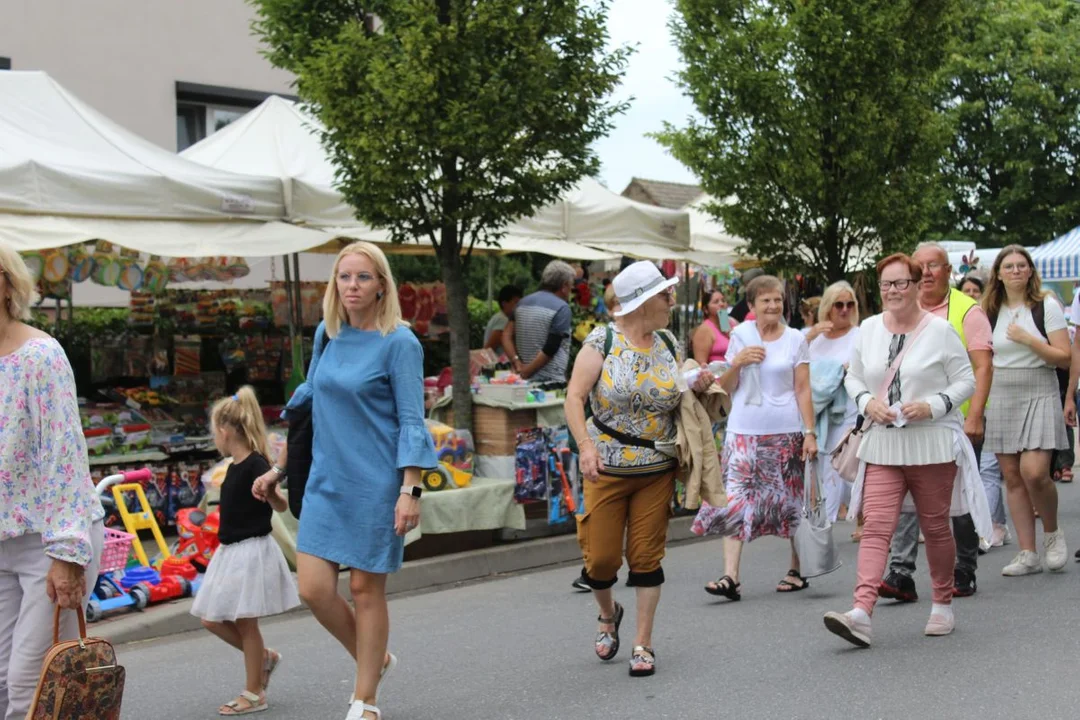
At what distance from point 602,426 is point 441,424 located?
4.40 metres

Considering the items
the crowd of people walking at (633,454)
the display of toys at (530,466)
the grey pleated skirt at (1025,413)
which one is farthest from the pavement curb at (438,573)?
the grey pleated skirt at (1025,413)

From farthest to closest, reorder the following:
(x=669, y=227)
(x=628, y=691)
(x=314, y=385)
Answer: (x=669, y=227) → (x=628, y=691) → (x=314, y=385)

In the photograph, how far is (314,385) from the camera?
518 centimetres

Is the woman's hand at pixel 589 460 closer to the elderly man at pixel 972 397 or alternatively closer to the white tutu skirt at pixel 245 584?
the white tutu skirt at pixel 245 584

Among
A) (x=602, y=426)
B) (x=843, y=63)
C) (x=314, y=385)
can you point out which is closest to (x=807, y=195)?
(x=843, y=63)

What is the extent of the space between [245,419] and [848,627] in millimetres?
2900

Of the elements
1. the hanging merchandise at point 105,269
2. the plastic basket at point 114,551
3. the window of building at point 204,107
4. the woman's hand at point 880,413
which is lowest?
the plastic basket at point 114,551

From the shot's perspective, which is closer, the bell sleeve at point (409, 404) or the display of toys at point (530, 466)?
the bell sleeve at point (409, 404)

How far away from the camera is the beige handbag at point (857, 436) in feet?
20.9

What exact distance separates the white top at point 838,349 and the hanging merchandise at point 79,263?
5.64 m

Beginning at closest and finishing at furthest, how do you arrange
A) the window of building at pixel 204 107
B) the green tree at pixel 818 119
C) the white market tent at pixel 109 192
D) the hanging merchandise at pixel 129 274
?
the white market tent at pixel 109 192 < the hanging merchandise at pixel 129 274 < the green tree at pixel 818 119 < the window of building at pixel 204 107

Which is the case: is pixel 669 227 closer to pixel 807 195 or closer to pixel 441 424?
pixel 807 195

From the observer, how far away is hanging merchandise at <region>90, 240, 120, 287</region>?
34.6 ft

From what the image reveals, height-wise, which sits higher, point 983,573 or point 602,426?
point 602,426
